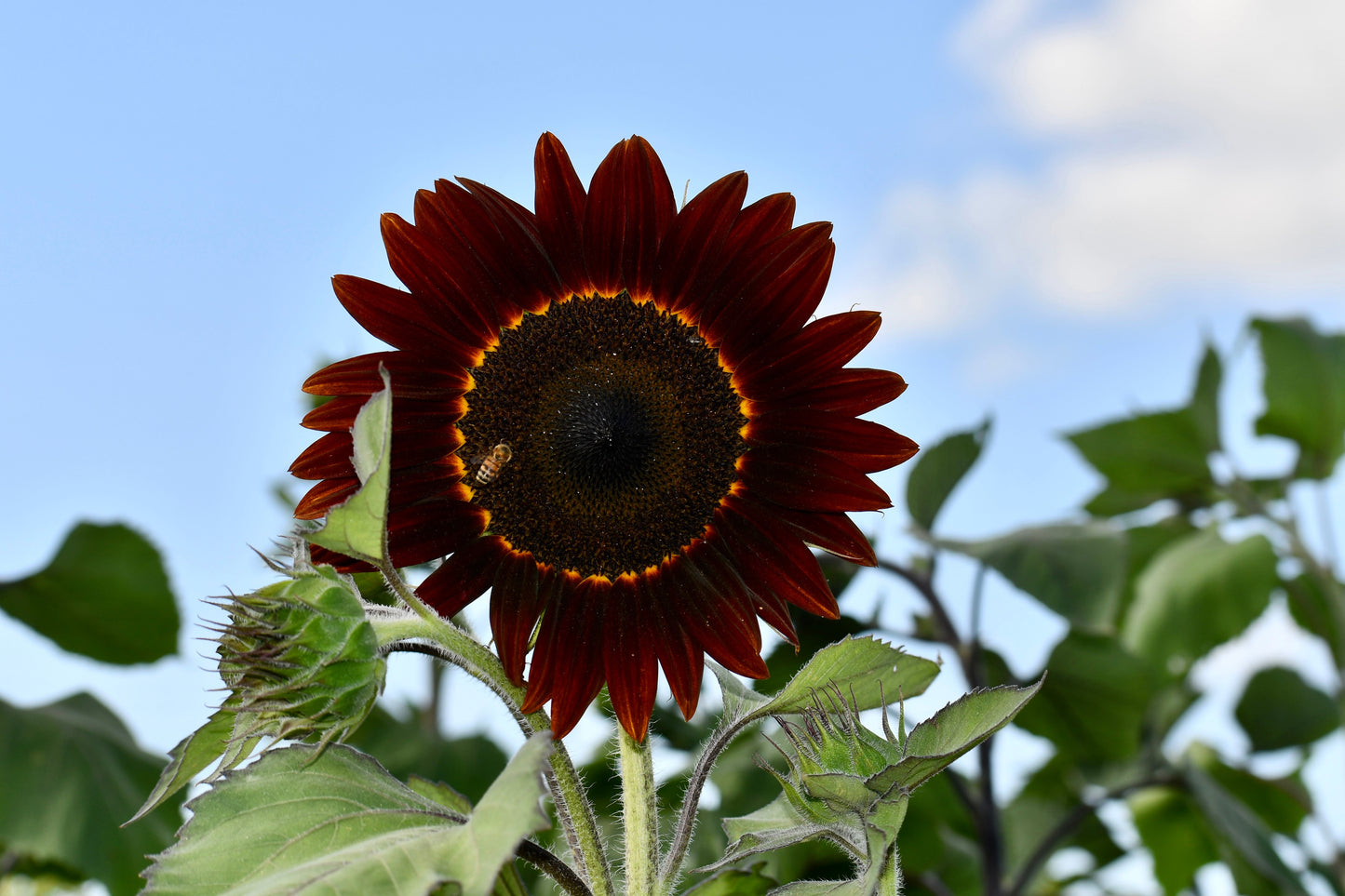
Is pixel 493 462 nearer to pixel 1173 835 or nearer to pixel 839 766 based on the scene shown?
pixel 839 766

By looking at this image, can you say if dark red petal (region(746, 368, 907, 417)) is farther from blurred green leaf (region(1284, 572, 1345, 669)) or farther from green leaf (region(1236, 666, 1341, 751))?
green leaf (region(1236, 666, 1341, 751))

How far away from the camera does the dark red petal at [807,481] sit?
841 millimetres

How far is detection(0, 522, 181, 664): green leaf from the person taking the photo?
6.40ft

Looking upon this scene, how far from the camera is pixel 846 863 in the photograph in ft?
4.88

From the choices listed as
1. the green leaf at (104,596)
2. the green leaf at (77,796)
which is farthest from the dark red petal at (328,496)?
the green leaf at (104,596)

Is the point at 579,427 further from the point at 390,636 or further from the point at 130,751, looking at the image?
the point at 130,751

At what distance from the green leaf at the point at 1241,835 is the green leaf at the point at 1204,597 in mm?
291

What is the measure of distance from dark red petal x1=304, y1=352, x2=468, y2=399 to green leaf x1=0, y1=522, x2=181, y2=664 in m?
Answer: 1.28

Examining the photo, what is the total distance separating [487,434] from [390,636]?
0.62 feet

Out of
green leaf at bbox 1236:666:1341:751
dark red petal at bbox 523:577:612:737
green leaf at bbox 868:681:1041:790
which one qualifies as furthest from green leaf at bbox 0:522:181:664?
green leaf at bbox 1236:666:1341:751

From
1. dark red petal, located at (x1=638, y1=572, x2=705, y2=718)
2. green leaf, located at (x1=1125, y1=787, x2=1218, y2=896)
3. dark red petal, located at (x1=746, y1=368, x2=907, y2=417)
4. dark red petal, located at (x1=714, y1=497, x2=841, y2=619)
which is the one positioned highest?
dark red petal, located at (x1=746, y1=368, x2=907, y2=417)

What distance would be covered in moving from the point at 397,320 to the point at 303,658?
262 millimetres

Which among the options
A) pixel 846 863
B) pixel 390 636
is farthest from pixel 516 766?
pixel 846 863

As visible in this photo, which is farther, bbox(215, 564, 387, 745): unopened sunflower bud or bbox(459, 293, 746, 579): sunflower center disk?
bbox(459, 293, 746, 579): sunflower center disk
